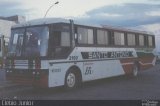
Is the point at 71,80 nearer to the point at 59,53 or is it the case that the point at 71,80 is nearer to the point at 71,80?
the point at 71,80

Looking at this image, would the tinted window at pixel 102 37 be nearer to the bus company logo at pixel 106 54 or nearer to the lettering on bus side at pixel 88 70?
the bus company logo at pixel 106 54

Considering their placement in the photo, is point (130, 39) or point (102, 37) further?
point (130, 39)

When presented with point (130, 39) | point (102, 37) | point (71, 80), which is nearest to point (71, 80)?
point (71, 80)

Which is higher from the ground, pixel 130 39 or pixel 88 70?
pixel 130 39

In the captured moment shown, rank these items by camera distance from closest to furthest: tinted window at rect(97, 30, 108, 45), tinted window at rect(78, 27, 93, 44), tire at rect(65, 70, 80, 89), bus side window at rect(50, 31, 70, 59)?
1. bus side window at rect(50, 31, 70, 59)
2. tire at rect(65, 70, 80, 89)
3. tinted window at rect(78, 27, 93, 44)
4. tinted window at rect(97, 30, 108, 45)

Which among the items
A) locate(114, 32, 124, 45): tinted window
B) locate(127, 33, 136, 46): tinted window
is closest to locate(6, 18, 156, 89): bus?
locate(114, 32, 124, 45): tinted window

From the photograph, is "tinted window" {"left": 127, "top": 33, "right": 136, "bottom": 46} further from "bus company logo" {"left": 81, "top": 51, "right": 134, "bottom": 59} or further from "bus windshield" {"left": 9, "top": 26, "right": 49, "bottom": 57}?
"bus windshield" {"left": 9, "top": 26, "right": 49, "bottom": 57}

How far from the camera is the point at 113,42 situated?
1678 centimetres

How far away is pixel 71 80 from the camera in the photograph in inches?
543

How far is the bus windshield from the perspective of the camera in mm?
12727

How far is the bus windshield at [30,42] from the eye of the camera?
41.8ft

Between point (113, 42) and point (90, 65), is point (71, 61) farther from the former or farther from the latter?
point (113, 42)

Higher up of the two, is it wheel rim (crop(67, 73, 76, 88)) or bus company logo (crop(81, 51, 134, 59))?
bus company logo (crop(81, 51, 134, 59))

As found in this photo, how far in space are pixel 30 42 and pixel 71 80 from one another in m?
2.17
